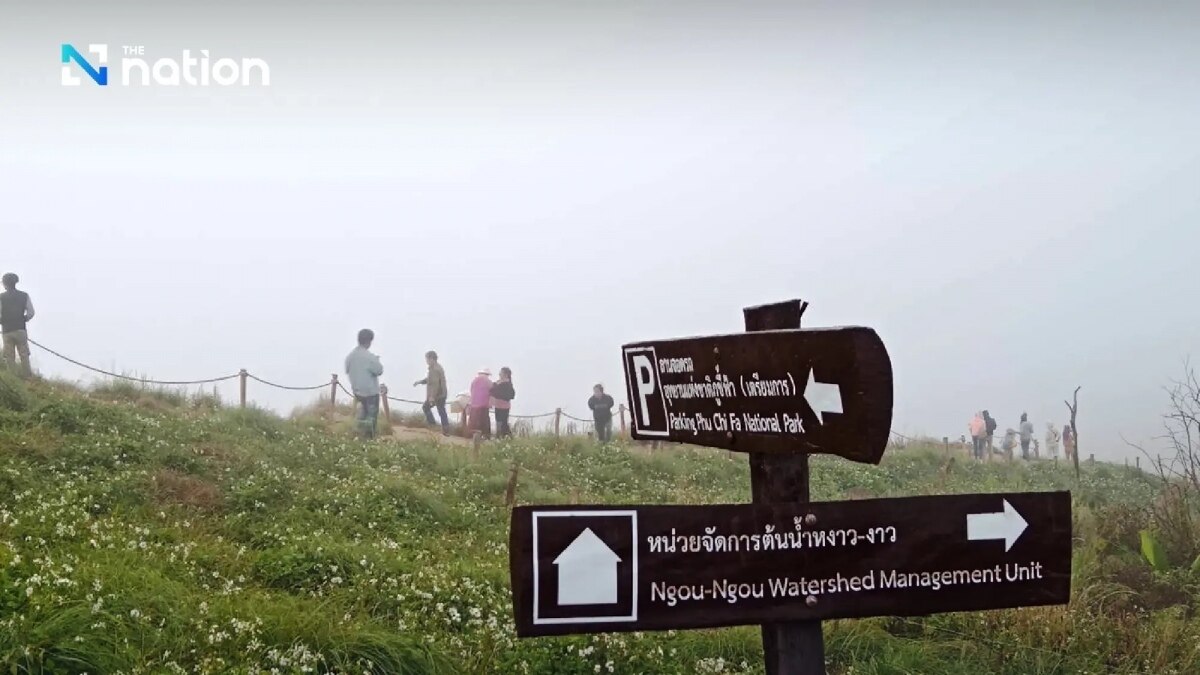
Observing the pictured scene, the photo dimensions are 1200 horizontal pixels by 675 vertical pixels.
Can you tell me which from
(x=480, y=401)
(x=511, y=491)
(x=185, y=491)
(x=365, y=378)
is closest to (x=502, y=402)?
(x=480, y=401)

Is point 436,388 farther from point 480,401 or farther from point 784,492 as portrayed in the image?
point 784,492

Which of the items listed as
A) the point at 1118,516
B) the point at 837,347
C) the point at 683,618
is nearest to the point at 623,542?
the point at 683,618

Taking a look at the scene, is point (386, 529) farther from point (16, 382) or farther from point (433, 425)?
point (433, 425)

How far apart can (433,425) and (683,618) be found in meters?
→ 16.2

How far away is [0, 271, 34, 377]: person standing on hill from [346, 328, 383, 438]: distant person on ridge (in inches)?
183

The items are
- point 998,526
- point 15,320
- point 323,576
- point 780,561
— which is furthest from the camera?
point 15,320

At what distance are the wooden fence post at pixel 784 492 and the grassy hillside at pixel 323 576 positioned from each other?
7.96ft

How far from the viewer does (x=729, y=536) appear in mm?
2869

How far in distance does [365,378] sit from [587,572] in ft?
44.2

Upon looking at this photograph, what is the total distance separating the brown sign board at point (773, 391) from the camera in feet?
9.05

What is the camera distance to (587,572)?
276 cm

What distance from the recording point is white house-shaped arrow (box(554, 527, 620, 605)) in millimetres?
2738

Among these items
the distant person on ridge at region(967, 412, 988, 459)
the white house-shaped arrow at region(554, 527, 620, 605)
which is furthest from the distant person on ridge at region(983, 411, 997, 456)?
the white house-shaped arrow at region(554, 527, 620, 605)

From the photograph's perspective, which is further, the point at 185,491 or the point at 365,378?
the point at 365,378
